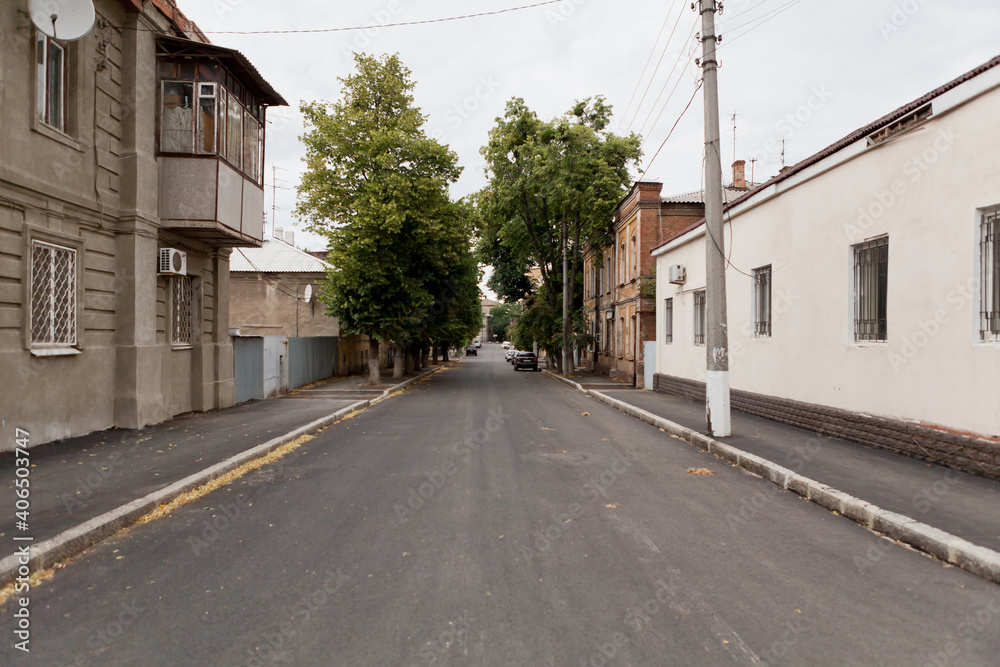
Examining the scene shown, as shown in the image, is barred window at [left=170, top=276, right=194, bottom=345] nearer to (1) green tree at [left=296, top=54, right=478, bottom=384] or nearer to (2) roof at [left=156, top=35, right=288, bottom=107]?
Answer: (2) roof at [left=156, top=35, right=288, bottom=107]

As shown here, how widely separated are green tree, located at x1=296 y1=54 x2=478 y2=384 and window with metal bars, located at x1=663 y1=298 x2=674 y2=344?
29.0 feet

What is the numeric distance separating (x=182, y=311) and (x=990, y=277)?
1403cm

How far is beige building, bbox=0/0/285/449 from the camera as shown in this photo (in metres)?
7.90

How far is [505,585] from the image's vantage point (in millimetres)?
3887

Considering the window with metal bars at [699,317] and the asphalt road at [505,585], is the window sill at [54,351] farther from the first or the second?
the window with metal bars at [699,317]

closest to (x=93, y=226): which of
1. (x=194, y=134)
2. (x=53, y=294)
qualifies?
(x=53, y=294)

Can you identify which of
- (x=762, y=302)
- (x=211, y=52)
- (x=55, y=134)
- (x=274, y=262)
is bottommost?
(x=762, y=302)

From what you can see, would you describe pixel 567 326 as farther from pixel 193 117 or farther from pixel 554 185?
pixel 193 117

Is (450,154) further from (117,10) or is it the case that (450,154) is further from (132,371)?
(132,371)

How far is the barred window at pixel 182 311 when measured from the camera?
470 inches

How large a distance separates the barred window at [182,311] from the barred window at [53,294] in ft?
8.74

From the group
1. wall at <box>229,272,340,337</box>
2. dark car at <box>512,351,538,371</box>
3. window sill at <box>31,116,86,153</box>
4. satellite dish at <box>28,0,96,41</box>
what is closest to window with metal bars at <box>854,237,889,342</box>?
satellite dish at <box>28,0,96,41</box>

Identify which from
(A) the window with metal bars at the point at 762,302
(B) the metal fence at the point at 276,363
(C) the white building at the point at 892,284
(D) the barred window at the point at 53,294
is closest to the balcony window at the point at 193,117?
(D) the barred window at the point at 53,294

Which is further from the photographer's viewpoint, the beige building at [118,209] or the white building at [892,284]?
the beige building at [118,209]
